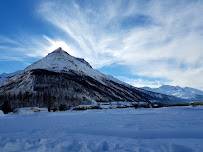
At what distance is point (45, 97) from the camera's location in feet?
458

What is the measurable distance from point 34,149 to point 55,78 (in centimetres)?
19428

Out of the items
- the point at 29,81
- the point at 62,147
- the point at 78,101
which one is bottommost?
the point at 62,147

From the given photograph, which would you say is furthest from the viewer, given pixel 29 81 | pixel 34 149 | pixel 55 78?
pixel 55 78

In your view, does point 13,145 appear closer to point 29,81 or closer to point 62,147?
point 62,147

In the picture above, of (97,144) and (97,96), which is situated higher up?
(97,96)

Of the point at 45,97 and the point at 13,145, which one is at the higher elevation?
the point at 45,97

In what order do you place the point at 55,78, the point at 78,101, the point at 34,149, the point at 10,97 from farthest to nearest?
the point at 55,78, the point at 78,101, the point at 10,97, the point at 34,149

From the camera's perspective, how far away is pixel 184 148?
22.5 feet

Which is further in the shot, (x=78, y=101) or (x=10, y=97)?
(x=78, y=101)

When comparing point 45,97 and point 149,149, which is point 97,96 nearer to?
point 45,97

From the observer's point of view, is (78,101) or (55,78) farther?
(55,78)

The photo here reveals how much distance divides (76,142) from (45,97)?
142 meters

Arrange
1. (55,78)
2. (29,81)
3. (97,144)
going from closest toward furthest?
(97,144)
(29,81)
(55,78)

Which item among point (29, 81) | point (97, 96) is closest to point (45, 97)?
point (29, 81)
